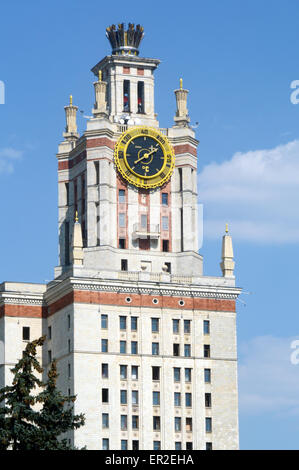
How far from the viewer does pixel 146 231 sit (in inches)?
6594

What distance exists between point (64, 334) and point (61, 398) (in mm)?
42538

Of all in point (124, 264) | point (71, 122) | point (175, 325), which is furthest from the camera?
point (71, 122)

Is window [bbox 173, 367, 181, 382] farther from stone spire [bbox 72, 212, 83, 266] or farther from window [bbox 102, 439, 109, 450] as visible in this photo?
stone spire [bbox 72, 212, 83, 266]

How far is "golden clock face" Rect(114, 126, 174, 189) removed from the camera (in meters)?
168

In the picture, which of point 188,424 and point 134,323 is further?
point 134,323

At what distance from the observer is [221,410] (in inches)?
6314

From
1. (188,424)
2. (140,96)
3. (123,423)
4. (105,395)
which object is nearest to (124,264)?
(105,395)

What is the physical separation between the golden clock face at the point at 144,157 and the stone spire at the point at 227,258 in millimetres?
9503

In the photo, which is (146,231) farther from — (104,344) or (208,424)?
(208,424)

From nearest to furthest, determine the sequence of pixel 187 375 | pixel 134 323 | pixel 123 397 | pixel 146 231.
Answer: pixel 123 397 → pixel 134 323 → pixel 187 375 → pixel 146 231

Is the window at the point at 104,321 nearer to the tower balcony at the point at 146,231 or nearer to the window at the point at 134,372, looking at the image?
the window at the point at 134,372

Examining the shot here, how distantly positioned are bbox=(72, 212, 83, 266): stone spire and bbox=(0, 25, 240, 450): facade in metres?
0.16

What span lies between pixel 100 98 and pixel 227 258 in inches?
870

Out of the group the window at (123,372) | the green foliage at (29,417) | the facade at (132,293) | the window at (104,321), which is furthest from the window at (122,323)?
the green foliage at (29,417)
